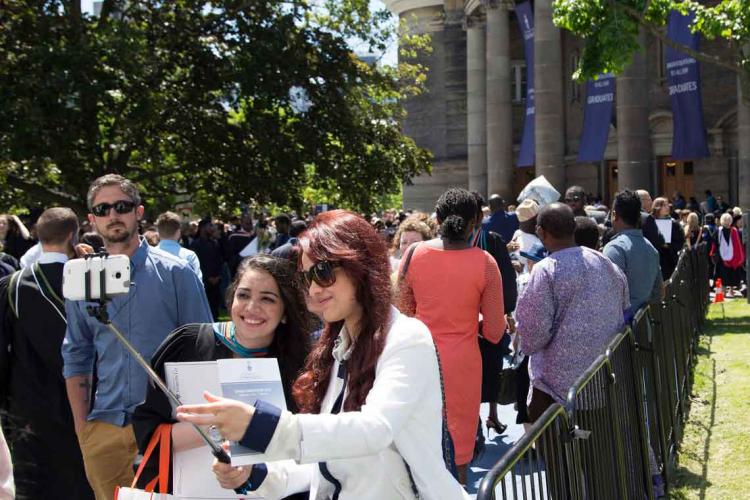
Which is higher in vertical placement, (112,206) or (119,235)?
(112,206)

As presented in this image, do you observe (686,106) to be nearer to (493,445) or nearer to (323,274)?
(493,445)

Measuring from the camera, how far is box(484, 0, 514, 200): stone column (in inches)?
1503

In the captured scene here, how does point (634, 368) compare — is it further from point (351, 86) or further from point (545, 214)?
point (351, 86)

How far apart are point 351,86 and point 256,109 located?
2.11 meters

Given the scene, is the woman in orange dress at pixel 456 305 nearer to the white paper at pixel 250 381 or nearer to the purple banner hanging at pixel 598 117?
the white paper at pixel 250 381

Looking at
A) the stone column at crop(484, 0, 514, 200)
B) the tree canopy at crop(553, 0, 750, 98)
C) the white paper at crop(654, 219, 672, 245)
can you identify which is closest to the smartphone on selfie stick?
the white paper at crop(654, 219, 672, 245)

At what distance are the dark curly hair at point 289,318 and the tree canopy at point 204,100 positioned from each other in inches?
567

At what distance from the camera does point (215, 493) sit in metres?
3.81

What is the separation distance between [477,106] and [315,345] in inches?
1548

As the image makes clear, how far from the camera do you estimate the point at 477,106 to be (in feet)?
138

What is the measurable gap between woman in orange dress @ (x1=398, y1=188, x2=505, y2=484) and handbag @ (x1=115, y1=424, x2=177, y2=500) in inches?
117

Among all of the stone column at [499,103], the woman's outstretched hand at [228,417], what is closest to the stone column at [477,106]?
the stone column at [499,103]

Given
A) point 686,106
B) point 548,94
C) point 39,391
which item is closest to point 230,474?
point 39,391

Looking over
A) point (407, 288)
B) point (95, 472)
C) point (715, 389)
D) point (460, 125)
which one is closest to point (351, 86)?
point (715, 389)
